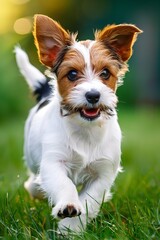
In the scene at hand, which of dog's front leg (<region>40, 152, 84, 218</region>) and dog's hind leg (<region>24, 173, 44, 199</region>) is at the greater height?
dog's front leg (<region>40, 152, 84, 218</region>)

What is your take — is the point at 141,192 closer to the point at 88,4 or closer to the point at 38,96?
the point at 38,96

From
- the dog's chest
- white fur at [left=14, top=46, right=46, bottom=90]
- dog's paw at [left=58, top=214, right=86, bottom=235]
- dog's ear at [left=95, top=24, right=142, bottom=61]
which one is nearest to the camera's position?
dog's paw at [left=58, top=214, right=86, bottom=235]

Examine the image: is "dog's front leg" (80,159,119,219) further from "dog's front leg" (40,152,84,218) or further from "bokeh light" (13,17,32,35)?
"bokeh light" (13,17,32,35)

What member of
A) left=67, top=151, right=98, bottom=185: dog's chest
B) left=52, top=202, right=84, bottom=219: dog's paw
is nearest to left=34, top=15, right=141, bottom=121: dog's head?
left=67, top=151, right=98, bottom=185: dog's chest

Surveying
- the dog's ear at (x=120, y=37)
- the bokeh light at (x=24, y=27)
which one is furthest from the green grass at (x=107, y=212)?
the bokeh light at (x=24, y=27)

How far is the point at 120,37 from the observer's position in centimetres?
468

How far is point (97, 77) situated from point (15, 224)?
3.68ft

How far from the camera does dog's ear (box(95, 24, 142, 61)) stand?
15.2ft

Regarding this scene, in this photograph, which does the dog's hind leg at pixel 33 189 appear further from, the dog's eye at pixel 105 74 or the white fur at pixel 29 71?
the dog's eye at pixel 105 74

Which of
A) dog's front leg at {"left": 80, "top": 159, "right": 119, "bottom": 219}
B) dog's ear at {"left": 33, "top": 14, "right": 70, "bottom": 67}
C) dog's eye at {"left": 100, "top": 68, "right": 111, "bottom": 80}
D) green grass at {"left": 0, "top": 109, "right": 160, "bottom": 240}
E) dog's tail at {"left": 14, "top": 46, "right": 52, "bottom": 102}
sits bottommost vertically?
green grass at {"left": 0, "top": 109, "right": 160, "bottom": 240}

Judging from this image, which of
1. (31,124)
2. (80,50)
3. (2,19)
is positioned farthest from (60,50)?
(2,19)

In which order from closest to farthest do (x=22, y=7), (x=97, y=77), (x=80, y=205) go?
(x=80, y=205) < (x=97, y=77) < (x=22, y=7)

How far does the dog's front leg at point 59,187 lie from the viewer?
3.99 meters

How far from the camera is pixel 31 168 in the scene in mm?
5555
